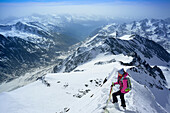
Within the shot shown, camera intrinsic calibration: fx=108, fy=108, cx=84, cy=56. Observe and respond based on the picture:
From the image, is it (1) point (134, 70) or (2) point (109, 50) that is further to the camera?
(2) point (109, 50)

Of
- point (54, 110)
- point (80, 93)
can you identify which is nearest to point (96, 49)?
point (80, 93)

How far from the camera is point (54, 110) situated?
27297mm

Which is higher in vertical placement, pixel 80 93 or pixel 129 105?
pixel 129 105

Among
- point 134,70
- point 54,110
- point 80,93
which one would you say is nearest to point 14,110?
point 54,110

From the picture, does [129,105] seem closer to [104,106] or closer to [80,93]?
[104,106]

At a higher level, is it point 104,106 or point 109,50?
A: point 104,106

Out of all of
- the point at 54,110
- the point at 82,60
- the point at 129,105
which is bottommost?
the point at 82,60

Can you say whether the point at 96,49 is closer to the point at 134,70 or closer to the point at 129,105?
the point at 134,70

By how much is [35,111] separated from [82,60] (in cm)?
9064

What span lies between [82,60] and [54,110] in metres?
89.8

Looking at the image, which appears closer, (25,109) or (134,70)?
(25,109)

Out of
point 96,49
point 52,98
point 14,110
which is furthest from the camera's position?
point 96,49

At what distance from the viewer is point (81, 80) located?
4359 cm

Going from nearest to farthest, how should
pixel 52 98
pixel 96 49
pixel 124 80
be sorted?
pixel 124 80 → pixel 52 98 → pixel 96 49
